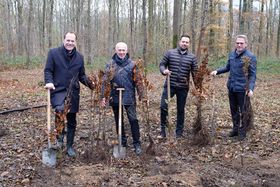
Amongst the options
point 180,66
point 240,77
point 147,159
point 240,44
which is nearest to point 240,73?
point 240,77

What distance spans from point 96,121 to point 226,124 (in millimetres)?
3132

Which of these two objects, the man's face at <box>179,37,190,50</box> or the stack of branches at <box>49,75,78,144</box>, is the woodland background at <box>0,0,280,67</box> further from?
the stack of branches at <box>49,75,78,144</box>

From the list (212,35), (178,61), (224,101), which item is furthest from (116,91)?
(212,35)

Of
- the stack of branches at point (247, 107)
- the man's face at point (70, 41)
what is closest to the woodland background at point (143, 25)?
the stack of branches at point (247, 107)

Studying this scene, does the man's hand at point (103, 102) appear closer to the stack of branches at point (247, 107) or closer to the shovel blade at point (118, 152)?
the shovel blade at point (118, 152)

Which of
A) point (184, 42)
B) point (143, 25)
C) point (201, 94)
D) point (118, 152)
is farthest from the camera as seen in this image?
point (143, 25)

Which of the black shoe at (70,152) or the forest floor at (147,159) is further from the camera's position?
the black shoe at (70,152)

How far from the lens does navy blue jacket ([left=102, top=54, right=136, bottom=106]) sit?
19.4 ft

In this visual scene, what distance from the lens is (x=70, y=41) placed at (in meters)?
5.58

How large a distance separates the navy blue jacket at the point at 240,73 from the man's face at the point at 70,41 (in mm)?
3072

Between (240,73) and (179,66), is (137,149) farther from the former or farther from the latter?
(240,73)

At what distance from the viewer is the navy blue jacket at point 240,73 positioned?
6623 millimetres

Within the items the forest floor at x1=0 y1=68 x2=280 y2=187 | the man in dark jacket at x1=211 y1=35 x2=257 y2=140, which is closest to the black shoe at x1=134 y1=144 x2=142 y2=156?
the forest floor at x1=0 y1=68 x2=280 y2=187

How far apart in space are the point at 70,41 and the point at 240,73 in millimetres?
3215
